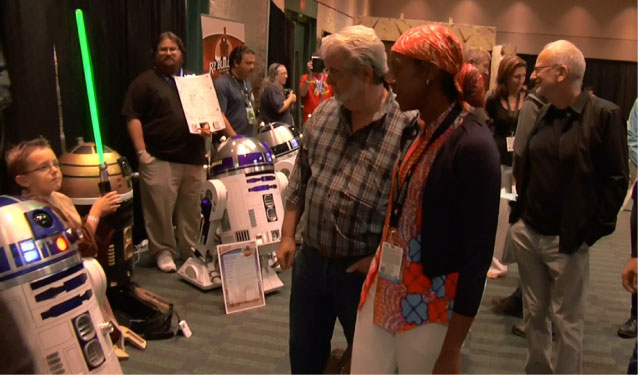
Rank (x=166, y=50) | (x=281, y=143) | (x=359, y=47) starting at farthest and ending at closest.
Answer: (x=281, y=143) → (x=166, y=50) → (x=359, y=47)

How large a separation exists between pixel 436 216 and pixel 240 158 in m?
2.36

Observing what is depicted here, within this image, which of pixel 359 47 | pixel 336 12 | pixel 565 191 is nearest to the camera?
pixel 359 47

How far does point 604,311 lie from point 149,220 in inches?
123

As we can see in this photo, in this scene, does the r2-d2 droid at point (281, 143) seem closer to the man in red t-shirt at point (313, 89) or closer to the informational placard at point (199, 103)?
the informational placard at point (199, 103)

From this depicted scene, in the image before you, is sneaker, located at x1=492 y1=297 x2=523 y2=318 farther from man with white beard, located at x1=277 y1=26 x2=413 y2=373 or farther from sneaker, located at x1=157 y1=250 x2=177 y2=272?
sneaker, located at x1=157 y1=250 x2=177 y2=272

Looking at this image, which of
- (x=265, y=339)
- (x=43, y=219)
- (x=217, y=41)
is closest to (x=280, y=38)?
(x=217, y=41)

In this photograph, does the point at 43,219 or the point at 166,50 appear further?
the point at 166,50

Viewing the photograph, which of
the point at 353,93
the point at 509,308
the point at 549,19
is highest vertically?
the point at 549,19

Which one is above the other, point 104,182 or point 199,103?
point 199,103

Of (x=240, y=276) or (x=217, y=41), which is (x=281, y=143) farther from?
(x=217, y=41)

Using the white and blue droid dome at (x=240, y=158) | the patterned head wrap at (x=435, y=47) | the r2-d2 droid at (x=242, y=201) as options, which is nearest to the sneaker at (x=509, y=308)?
the r2-d2 droid at (x=242, y=201)

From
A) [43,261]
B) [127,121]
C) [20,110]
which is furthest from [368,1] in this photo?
[43,261]

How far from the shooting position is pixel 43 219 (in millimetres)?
1852

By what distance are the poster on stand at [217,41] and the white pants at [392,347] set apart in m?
4.13
